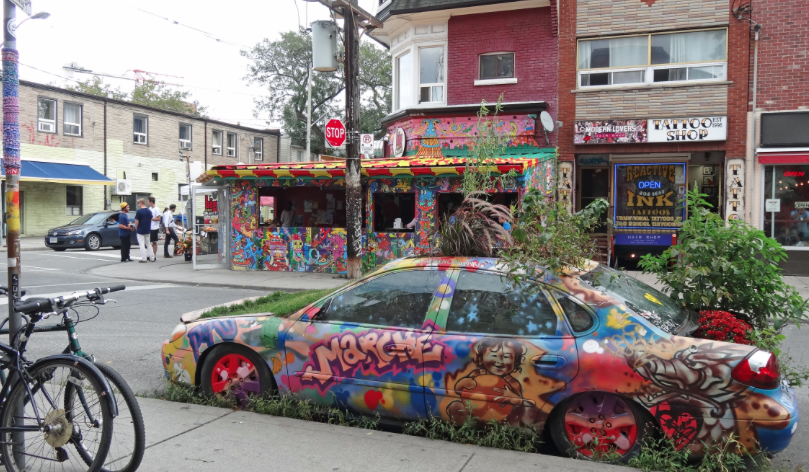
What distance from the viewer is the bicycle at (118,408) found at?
3301 millimetres

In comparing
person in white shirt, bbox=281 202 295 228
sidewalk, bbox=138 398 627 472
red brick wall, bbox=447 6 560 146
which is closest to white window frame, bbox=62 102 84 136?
person in white shirt, bbox=281 202 295 228

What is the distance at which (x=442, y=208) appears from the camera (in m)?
16.1

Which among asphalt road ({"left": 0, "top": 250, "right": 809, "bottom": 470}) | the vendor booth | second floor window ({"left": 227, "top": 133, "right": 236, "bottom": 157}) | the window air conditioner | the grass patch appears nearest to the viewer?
the grass patch

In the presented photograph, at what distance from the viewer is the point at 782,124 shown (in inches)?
576

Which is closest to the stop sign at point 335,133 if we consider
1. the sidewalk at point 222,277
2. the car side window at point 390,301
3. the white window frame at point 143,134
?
the sidewalk at point 222,277

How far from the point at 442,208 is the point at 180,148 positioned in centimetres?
2457

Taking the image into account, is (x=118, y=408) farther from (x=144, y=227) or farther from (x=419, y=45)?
(x=144, y=227)

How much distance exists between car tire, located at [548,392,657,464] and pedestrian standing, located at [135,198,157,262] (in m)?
16.4

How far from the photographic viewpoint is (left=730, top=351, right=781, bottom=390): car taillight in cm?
353

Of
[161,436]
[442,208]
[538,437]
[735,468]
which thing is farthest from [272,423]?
[442,208]

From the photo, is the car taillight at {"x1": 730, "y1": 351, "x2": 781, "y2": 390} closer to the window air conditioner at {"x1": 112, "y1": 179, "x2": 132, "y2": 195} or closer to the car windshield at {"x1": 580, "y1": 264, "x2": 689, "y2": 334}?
the car windshield at {"x1": 580, "y1": 264, "x2": 689, "y2": 334}

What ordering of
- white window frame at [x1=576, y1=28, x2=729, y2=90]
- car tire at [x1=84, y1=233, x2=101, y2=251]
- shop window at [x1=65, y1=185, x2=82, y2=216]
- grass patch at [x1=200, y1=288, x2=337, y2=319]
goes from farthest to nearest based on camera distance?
shop window at [x1=65, y1=185, x2=82, y2=216], car tire at [x1=84, y1=233, x2=101, y2=251], white window frame at [x1=576, y1=28, x2=729, y2=90], grass patch at [x1=200, y1=288, x2=337, y2=319]

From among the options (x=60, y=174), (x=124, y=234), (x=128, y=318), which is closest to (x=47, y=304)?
(x=128, y=318)

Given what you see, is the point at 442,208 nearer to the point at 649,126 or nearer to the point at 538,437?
the point at 649,126
